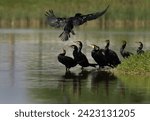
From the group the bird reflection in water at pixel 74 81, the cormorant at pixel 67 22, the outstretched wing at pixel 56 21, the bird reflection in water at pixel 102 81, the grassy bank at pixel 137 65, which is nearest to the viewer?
the bird reflection in water at pixel 74 81

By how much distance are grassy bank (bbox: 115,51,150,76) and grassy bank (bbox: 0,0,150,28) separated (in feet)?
216

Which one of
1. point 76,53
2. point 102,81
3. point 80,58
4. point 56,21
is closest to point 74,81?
point 102,81

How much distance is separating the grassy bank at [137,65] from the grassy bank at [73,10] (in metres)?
65.9

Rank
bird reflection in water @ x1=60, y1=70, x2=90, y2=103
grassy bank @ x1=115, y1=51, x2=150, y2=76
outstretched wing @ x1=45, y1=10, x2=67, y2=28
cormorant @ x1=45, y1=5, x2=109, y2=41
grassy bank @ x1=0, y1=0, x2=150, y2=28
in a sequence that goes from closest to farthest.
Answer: bird reflection in water @ x1=60, y1=70, x2=90, y2=103 → grassy bank @ x1=115, y1=51, x2=150, y2=76 → cormorant @ x1=45, y1=5, x2=109, y2=41 → outstretched wing @ x1=45, y1=10, x2=67, y2=28 → grassy bank @ x1=0, y1=0, x2=150, y2=28

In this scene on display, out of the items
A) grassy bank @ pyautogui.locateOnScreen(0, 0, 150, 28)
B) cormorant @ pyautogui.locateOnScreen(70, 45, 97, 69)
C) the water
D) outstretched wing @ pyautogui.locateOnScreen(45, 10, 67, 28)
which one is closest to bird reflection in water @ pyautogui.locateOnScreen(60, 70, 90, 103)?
the water

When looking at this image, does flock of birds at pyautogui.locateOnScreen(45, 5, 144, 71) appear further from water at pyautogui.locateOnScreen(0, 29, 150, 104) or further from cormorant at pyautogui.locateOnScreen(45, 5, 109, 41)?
water at pyautogui.locateOnScreen(0, 29, 150, 104)

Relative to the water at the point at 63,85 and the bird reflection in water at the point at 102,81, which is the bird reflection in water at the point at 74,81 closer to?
the water at the point at 63,85

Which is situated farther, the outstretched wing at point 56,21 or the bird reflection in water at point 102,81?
the outstretched wing at point 56,21

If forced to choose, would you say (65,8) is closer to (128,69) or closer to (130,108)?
(128,69)

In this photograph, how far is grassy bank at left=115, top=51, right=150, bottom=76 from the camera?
2592 centimetres

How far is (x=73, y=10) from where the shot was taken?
116875 mm

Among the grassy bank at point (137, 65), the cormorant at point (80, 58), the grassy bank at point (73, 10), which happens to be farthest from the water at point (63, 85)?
the grassy bank at point (73, 10)

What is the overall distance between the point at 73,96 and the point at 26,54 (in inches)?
659

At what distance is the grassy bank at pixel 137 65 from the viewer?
1020 inches
